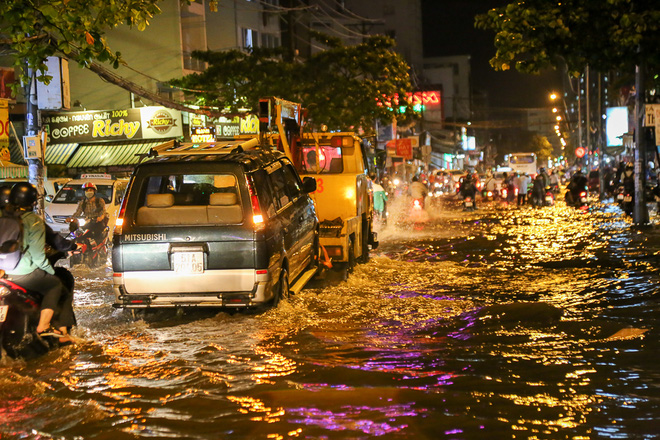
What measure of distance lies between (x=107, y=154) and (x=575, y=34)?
23663mm

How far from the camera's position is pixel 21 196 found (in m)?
6.88

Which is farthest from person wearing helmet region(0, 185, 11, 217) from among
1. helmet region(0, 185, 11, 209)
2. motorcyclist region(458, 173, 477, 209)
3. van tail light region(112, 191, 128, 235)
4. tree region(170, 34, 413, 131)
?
motorcyclist region(458, 173, 477, 209)

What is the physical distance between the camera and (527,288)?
Result: 11.0 m

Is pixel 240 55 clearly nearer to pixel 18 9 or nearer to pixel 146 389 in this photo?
pixel 18 9

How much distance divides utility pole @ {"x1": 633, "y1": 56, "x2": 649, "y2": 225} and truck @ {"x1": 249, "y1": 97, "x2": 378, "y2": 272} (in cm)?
1010

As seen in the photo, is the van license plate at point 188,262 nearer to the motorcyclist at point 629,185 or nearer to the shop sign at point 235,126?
the motorcyclist at point 629,185

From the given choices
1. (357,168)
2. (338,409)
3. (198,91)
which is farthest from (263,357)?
(198,91)

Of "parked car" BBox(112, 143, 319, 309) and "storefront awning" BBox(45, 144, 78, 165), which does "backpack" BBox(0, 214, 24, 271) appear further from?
"storefront awning" BBox(45, 144, 78, 165)

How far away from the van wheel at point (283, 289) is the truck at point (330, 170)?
7.78 ft

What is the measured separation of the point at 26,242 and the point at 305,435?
11.5 ft

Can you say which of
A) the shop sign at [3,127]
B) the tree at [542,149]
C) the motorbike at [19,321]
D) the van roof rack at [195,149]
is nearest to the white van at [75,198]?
the shop sign at [3,127]

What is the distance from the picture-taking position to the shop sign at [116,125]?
3098 cm

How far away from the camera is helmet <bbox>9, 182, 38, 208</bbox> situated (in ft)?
22.6

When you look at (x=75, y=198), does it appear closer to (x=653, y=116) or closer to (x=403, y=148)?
(x=653, y=116)
